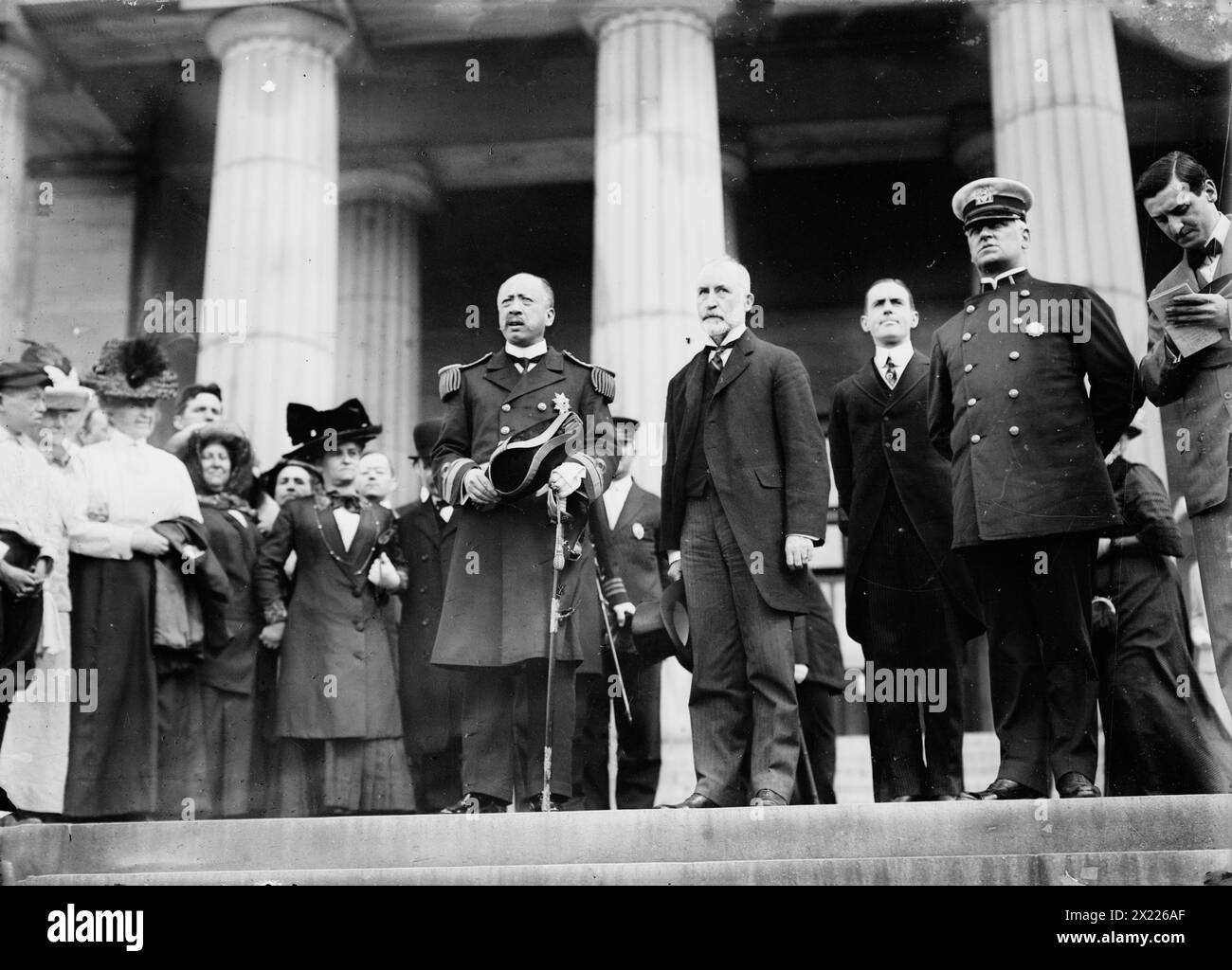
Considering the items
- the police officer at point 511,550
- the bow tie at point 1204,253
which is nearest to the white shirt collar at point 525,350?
the police officer at point 511,550

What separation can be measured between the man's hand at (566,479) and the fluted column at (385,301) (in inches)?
128

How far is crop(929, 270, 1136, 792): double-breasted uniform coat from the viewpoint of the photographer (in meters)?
6.27

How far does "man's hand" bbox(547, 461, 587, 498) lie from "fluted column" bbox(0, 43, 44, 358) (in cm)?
324

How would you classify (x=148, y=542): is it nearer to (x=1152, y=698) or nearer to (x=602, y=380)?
(x=602, y=380)

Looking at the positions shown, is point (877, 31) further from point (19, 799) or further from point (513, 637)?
point (19, 799)

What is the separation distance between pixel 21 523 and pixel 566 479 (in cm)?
228

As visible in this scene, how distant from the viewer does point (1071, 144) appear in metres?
8.66

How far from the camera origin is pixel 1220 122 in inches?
309

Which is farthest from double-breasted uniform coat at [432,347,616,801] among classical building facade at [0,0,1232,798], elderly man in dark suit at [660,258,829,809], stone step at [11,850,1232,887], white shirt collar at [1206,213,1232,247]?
white shirt collar at [1206,213,1232,247]

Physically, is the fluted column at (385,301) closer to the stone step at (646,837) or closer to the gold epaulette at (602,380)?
the gold epaulette at (602,380)

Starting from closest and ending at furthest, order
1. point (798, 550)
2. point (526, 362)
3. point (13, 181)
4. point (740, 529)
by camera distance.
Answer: point (798, 550), point (740, 529), point (526, 362), point (13, 181)

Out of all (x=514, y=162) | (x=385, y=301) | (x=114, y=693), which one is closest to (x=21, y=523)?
(x=114, y=693)

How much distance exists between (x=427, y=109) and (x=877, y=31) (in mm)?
2651
